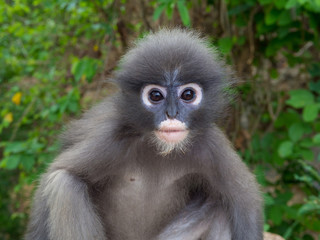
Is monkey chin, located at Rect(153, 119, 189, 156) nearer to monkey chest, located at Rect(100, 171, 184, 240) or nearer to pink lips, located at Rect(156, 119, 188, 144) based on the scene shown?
pink lips, located at Rect(156, 119, 188, 144)

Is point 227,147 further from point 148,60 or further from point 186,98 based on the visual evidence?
point 148,60

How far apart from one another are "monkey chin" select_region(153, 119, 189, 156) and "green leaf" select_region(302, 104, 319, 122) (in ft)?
5.35

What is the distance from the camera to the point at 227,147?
3672mm

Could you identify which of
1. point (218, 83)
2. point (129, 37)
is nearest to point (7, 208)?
point (129, 37)

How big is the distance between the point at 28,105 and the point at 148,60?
147 inches

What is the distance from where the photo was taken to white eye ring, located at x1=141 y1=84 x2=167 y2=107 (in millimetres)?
3217

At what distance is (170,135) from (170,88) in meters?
0.29

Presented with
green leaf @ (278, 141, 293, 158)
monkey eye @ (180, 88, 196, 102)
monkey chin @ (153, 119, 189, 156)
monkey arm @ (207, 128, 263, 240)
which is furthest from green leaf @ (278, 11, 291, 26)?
monkey chin @ (153, 119, 189, 156)

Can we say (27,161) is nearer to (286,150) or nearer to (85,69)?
(85,69)

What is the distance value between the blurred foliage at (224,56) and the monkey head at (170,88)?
1111 millimetres

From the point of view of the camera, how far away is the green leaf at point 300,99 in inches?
186

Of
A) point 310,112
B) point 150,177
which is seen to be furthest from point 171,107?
point 310,112

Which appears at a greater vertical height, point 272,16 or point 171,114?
point 272,16

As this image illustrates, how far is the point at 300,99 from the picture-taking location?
4.77 meters
